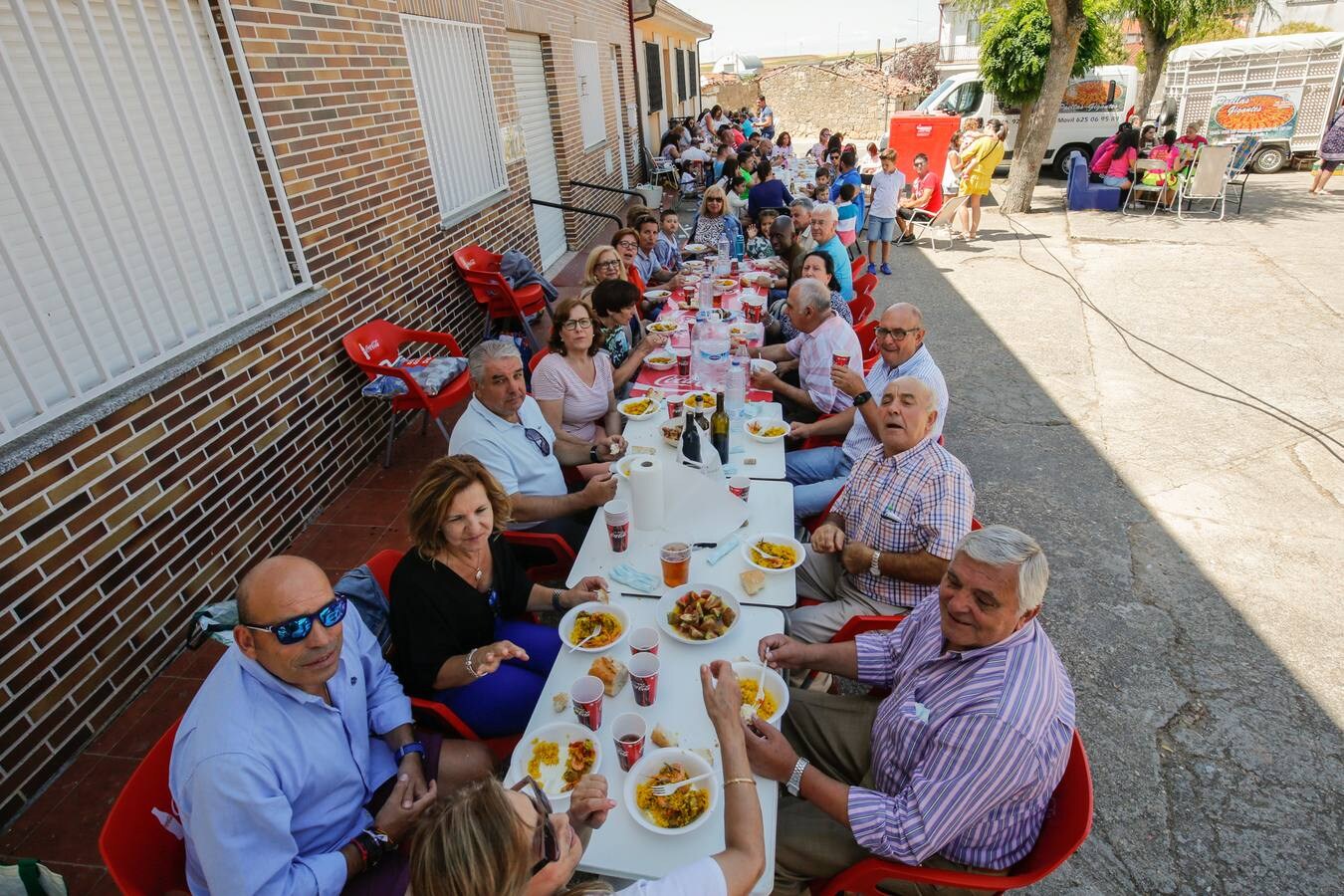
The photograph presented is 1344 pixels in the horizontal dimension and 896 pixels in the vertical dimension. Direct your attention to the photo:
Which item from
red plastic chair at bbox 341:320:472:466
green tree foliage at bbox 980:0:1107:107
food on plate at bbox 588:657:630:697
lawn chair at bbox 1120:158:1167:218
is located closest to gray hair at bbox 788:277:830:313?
red plastic chair at bbox 341:320:472:466

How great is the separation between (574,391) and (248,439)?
72.2 inches

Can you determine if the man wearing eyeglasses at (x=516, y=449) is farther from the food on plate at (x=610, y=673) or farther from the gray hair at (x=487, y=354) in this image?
the food on plate at (x=610, y=673)

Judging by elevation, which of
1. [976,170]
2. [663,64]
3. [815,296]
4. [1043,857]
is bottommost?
[1043,857]

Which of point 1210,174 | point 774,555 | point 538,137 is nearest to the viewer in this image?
point 774,555

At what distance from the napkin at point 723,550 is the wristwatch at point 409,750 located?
1188 mm

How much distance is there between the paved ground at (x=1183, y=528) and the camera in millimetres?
2646

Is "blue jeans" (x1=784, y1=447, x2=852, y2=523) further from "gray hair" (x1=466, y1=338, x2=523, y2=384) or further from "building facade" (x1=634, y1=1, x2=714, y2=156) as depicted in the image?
"building facade" (x1=634, y1=1, x2=714, y2=156)

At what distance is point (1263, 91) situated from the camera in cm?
A: 1519

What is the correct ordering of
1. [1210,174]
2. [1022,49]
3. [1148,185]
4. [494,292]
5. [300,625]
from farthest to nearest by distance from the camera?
1. [1022,49]
2. [1148,185]
3. [1210,174]
4. [494,292]
5. [300,625]

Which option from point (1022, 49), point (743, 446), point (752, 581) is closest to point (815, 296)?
point (743, 446)

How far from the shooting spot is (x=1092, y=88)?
1581cm

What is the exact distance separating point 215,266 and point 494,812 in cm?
378

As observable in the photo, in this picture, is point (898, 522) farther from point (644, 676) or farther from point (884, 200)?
point (884, 200)

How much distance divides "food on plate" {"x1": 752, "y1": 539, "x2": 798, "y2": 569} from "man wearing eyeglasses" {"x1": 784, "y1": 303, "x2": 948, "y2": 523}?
72cm
